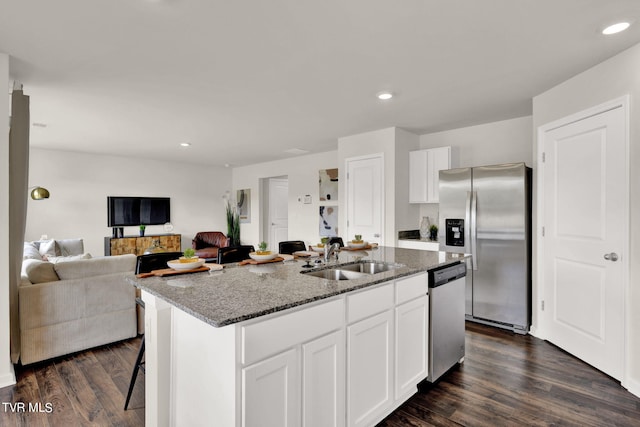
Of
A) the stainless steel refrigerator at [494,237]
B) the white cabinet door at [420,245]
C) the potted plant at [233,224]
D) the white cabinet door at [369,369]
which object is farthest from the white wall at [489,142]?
the potted plant at [233,224]

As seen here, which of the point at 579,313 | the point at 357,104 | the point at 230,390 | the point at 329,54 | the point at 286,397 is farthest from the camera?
the point at 357,104

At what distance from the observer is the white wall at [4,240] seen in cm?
241

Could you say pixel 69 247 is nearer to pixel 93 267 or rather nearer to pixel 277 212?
pixel 93 267

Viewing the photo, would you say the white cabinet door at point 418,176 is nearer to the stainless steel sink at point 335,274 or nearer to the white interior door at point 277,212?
the stainless steel sink at point 335,274

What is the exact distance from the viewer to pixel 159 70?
2.66m

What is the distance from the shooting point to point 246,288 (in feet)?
5.55

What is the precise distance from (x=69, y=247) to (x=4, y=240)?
11.6 ft

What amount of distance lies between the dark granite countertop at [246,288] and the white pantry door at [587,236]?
134 cm

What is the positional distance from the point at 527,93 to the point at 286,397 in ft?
11.3

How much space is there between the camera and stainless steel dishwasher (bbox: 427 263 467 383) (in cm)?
236

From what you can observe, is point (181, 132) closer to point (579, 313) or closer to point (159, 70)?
point (159, 70)

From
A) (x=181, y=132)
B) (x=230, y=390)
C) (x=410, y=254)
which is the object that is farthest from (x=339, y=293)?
(x=181, y=132)

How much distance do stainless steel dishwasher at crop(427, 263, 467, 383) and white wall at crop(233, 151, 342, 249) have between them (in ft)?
12.9

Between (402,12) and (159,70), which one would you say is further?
(159,70)
